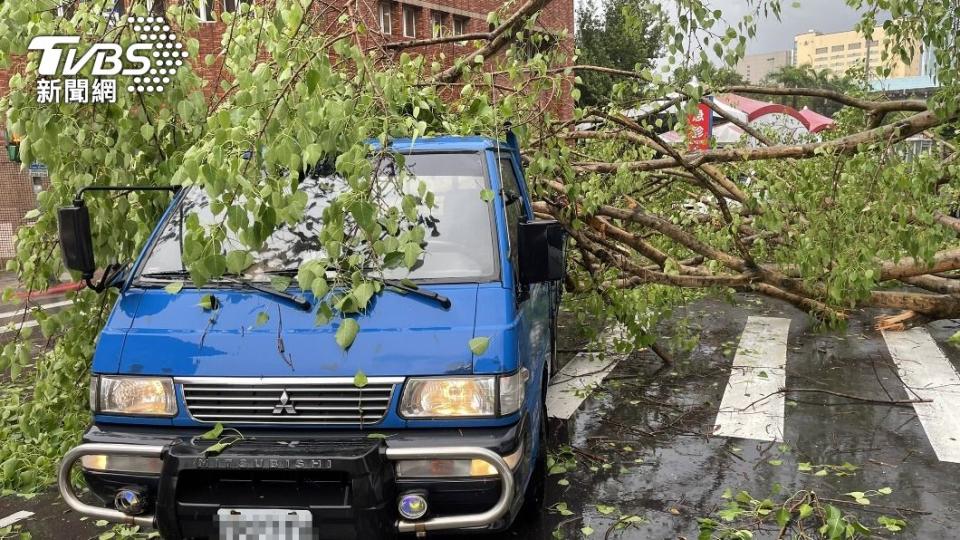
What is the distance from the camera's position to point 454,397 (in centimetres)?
319

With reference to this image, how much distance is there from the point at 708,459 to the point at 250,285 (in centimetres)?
337

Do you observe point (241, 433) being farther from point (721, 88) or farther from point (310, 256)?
point (721, 88)

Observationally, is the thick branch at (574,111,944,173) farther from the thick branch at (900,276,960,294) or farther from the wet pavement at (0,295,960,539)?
the wet pavement at (0,295,960,539)

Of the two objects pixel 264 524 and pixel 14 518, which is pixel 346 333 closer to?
pixel 264 524

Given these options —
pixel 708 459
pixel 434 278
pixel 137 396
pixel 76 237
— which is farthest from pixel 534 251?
pixel 708 459

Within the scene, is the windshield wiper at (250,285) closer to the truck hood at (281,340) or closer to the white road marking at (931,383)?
the truck hood at (281,340)

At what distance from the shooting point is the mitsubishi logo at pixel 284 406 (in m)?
3.18

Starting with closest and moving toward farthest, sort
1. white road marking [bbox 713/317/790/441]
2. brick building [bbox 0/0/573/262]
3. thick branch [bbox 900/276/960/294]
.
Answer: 1. white road marking [bbox 713/317/790/441]
2. thick branch [bbox 900/276/960/294]
3. brick building [bbox 0/0/573/262]

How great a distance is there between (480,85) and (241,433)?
140 inches

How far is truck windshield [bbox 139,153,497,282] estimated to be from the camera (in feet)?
12.0

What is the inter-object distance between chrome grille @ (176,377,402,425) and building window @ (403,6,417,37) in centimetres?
2408

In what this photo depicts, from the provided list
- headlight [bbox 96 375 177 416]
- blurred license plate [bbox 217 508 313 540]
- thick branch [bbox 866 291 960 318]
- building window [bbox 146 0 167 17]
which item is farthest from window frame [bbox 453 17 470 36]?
blurred license plate [bbox 217 508 313 540]

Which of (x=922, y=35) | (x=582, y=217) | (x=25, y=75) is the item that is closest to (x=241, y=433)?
(x=25, y=75)

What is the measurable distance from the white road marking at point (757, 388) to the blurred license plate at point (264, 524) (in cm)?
381
